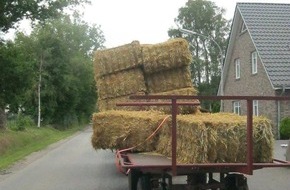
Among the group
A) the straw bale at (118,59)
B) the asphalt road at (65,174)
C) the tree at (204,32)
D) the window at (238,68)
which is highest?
the tree at (204,32)

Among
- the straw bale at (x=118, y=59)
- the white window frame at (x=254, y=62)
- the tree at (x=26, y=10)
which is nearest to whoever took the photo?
the straw bale at (x=118, y=59)

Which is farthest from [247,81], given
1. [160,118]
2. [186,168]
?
[186,168]

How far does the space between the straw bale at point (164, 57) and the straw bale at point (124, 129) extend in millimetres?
2662

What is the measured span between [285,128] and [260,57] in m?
4.08

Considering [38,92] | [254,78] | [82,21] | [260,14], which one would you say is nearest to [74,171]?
[254,78]

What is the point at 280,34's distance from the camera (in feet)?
92.4

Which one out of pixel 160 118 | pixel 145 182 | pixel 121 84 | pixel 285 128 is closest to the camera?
pixel 145 182

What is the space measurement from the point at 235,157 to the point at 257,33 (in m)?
22.9

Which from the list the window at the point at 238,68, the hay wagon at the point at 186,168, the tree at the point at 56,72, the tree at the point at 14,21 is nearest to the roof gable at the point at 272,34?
the window at the point at 238,68

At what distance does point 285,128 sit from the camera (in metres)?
24.8

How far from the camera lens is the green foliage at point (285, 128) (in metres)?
24.8

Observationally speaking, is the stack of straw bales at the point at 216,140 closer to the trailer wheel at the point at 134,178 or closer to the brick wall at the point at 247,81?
the trailer wheel at the point at 134,178

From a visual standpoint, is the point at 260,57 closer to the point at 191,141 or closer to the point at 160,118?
the point at 160,118

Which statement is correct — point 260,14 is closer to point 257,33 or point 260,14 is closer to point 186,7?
point 257,33
